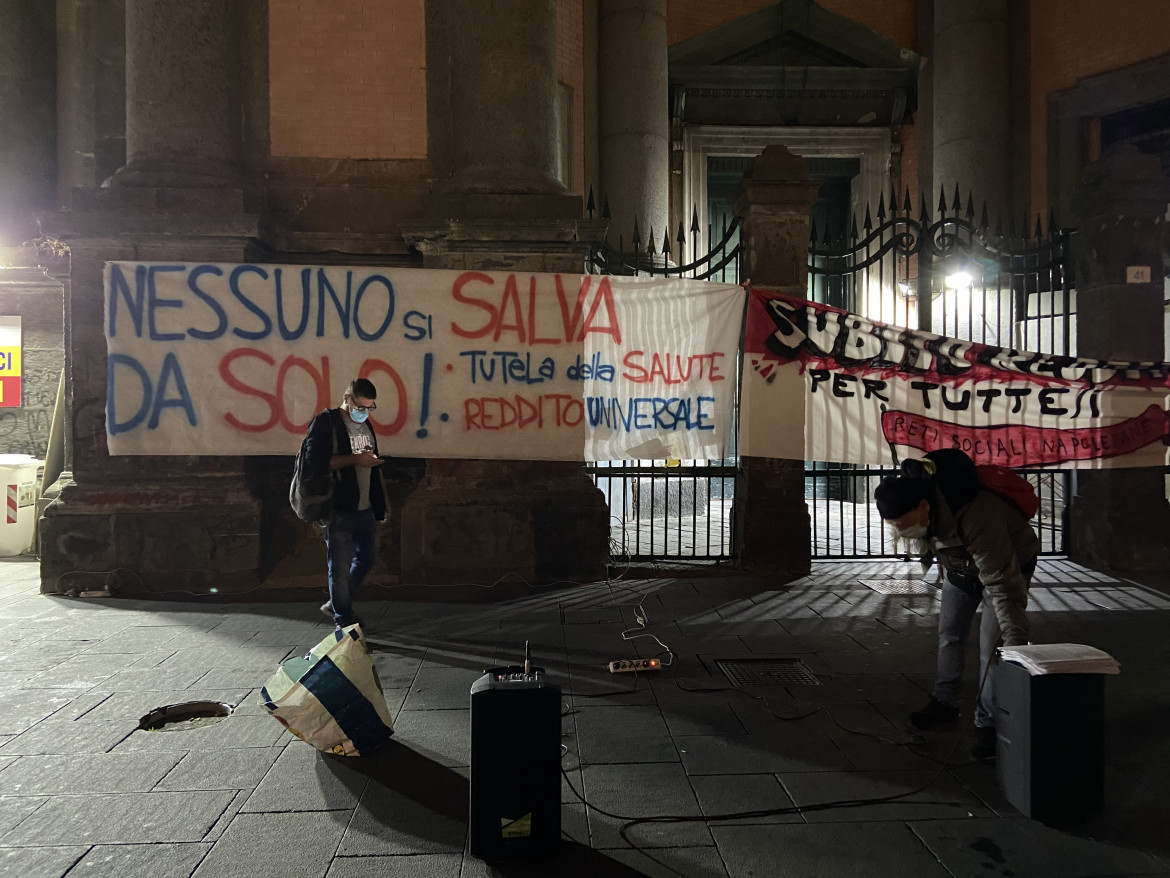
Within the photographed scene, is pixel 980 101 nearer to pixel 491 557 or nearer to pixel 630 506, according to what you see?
pixel 630 506

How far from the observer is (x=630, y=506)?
11.5 m

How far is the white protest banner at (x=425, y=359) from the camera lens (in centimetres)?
688

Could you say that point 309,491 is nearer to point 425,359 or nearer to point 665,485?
point 425,359

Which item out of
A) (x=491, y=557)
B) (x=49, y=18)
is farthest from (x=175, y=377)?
(x=49, y=18)

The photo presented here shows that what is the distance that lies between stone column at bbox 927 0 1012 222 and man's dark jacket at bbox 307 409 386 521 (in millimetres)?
11837

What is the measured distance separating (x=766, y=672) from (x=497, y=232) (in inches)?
175

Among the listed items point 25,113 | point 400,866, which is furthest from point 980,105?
point 400,866

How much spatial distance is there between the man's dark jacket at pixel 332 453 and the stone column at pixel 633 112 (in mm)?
8117

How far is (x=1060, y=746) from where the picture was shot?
3225 mm

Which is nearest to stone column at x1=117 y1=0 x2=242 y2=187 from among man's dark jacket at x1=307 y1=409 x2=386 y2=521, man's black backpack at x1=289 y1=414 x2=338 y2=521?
man's dark jacket at x1=307 y1=409 x2=386 y2=521

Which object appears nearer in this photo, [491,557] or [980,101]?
[491,557]

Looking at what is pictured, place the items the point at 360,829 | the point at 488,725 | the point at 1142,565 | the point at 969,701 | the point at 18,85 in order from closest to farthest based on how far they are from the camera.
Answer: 1. the point at 488,725
2. the point at 360,829
3. the point at 969,701
4. the point at 1142,565
5. the point at 18,85

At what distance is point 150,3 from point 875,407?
764 cm

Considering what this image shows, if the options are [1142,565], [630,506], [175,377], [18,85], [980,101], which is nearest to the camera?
[175,377]
